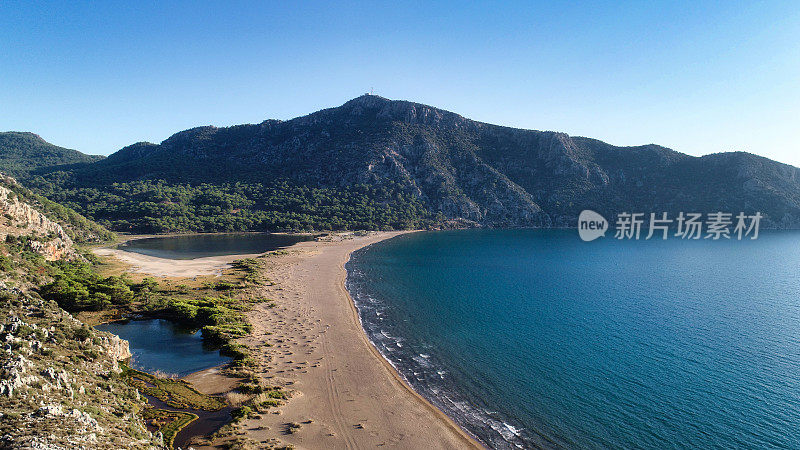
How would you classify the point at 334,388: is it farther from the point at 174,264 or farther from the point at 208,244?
the point at 208,244

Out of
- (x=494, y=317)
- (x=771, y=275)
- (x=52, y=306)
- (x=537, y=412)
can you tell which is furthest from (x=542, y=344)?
(x=771, y=275)

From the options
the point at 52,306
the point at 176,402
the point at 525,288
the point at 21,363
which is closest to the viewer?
the point at 21,363

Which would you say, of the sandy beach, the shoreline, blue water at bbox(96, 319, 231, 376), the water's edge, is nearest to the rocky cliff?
blue water at bbox(96, 319, 231, 376)

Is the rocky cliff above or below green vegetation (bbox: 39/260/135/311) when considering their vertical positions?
above

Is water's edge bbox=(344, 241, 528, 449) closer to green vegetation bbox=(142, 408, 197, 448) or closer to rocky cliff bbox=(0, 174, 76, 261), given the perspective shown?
green vegetation bbox=(142, 408, 197, 448)

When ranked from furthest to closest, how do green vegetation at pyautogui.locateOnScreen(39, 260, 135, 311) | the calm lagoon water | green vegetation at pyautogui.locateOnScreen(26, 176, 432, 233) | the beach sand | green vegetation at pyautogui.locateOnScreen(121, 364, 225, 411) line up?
green vegetation at pyautogui.locateOnScreen(26, 176, 432, 233) → the calm lagoon water → the beach sand → green vegetation at pyautogui.locateOnScreen(39, 260, 135, 311) → green vegetation at pyautogui.locateOnScreen(121, 364, 225, 411)

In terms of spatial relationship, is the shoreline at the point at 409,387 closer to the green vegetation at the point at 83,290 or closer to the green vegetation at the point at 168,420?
the green vegetation at the point at 168,420

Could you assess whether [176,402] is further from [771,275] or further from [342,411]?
[771,275]

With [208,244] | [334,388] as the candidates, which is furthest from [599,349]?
[208,244]

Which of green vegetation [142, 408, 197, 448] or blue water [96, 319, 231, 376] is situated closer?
green vegetation [142, 408, 197, 448]
